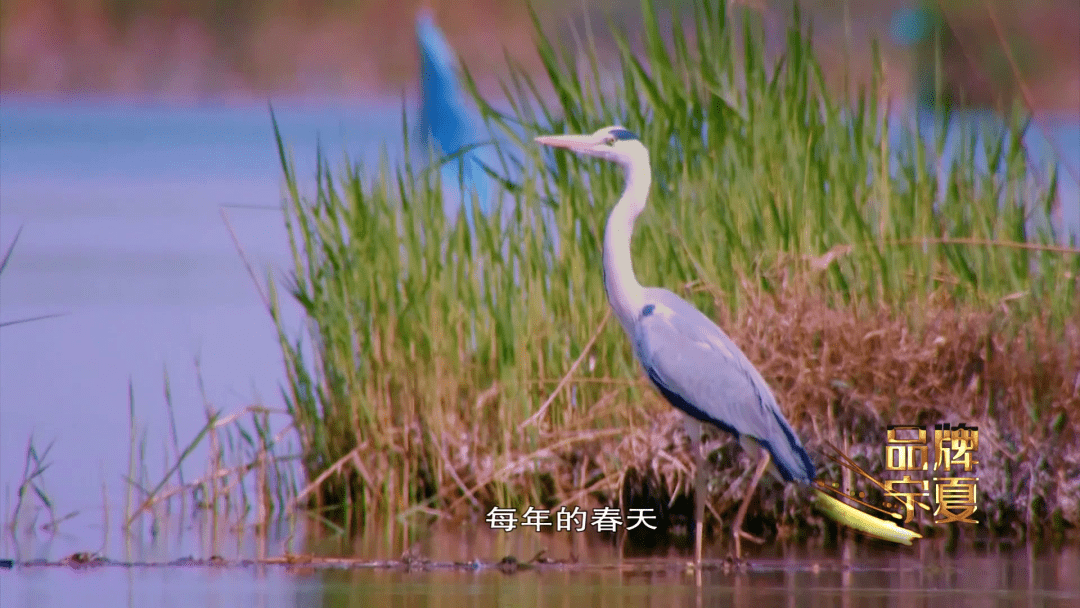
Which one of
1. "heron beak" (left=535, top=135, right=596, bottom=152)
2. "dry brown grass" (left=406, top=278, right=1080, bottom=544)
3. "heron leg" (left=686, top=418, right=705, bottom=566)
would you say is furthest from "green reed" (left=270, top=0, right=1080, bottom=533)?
"heron beak" (left=535, top=135, right=596, bottom=152)

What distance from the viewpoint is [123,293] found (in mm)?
11188

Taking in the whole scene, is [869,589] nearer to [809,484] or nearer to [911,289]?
[809,484]

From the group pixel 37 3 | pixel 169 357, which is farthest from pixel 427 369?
pixel 37 3

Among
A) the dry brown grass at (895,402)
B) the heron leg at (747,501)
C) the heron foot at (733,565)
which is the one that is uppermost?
the dry brown grass at (895,402)

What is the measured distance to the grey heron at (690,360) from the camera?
Result: 4.74m

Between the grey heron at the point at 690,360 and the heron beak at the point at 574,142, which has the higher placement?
the heron beak at the point at 574,142

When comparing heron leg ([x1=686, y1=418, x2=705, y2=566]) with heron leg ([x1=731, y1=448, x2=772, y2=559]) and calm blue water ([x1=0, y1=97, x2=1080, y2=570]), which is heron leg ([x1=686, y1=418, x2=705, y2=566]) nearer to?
heron leg ([x1=731, y1=448, x2=772, y2=559])

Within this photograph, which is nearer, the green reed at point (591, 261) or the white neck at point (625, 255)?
the white neck at point (625, 255)

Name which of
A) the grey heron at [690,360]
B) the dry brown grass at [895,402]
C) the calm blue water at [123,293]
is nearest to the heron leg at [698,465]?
the grey heron at [690,360]

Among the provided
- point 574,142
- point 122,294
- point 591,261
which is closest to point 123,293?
point 122,294

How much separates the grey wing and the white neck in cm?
8

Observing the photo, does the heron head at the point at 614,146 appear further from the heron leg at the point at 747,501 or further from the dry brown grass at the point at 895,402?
the heron leg at the point at 747,501

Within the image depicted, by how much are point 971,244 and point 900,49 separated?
1296 centimetres

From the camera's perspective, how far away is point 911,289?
221 inches
